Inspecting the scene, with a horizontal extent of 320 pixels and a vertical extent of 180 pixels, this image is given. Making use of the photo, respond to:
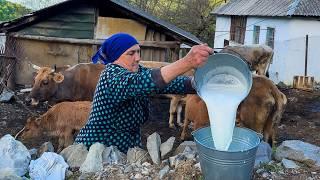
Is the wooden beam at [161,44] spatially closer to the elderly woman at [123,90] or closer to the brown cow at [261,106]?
the brown cow at [261,106]

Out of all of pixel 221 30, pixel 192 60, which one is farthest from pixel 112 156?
pixel 221 30

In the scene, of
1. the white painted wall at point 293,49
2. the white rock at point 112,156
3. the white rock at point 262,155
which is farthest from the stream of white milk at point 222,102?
the white painted wall at point 293,49

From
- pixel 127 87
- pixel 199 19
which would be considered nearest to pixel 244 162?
pixel 127 87

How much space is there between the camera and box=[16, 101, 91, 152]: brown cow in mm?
7301

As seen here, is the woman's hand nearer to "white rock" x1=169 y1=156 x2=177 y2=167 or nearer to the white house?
"white rock" x1=169 y1=156 x2=177 y2=167

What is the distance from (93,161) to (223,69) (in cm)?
122

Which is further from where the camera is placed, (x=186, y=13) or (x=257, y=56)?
(x=186, y=13)

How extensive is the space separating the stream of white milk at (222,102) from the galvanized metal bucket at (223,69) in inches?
1.1

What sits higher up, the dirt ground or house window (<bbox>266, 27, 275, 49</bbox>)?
house window (<bbox>266, 27, 275, 49</bbox>)

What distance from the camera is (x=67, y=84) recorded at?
10.3 metres

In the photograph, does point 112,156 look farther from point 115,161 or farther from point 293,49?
point 293,49

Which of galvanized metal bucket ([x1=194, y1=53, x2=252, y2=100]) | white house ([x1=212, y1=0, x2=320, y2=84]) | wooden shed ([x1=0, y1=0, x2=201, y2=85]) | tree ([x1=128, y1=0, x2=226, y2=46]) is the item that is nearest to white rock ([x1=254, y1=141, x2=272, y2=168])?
galvanized metal bucket ([x1=194, y1=53, x2=252, y2=100])

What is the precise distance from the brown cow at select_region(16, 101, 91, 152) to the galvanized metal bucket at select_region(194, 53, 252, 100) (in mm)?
4269

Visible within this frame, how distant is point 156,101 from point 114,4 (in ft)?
9.38
